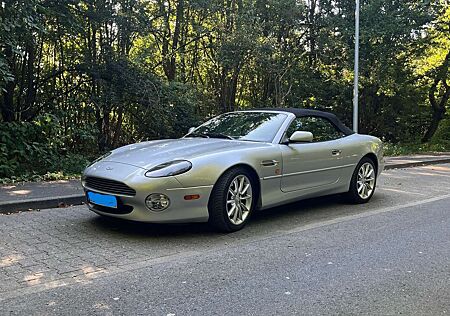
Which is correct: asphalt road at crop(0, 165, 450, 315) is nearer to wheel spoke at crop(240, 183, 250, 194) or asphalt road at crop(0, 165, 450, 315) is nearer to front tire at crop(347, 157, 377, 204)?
wheel spoke at crop(240, 183, 250, 194)

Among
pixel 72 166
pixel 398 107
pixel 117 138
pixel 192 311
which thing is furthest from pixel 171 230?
pixel 398 107

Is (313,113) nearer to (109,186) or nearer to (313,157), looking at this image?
(313,157)

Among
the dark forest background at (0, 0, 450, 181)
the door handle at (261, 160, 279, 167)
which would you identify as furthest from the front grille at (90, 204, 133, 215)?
the dark forest background at (0, 0, 450, 181)

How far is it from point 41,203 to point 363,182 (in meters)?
4.63

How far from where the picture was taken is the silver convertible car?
4.62m

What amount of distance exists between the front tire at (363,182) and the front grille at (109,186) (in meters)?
3.54

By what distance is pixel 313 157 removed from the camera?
5953mm

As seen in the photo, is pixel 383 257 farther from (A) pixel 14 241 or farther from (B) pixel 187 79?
(B) pixel 187 79

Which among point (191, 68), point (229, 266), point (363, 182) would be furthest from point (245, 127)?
A: point (191, 68)

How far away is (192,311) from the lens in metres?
3.07

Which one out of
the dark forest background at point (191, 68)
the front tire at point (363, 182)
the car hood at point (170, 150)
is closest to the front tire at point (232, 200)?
the car hood at point (170, 150)

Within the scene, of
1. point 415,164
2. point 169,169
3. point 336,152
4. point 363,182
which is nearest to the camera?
point 169,169

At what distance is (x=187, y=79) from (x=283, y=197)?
12.7 metres

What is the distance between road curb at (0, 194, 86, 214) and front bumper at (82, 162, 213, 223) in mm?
1854
